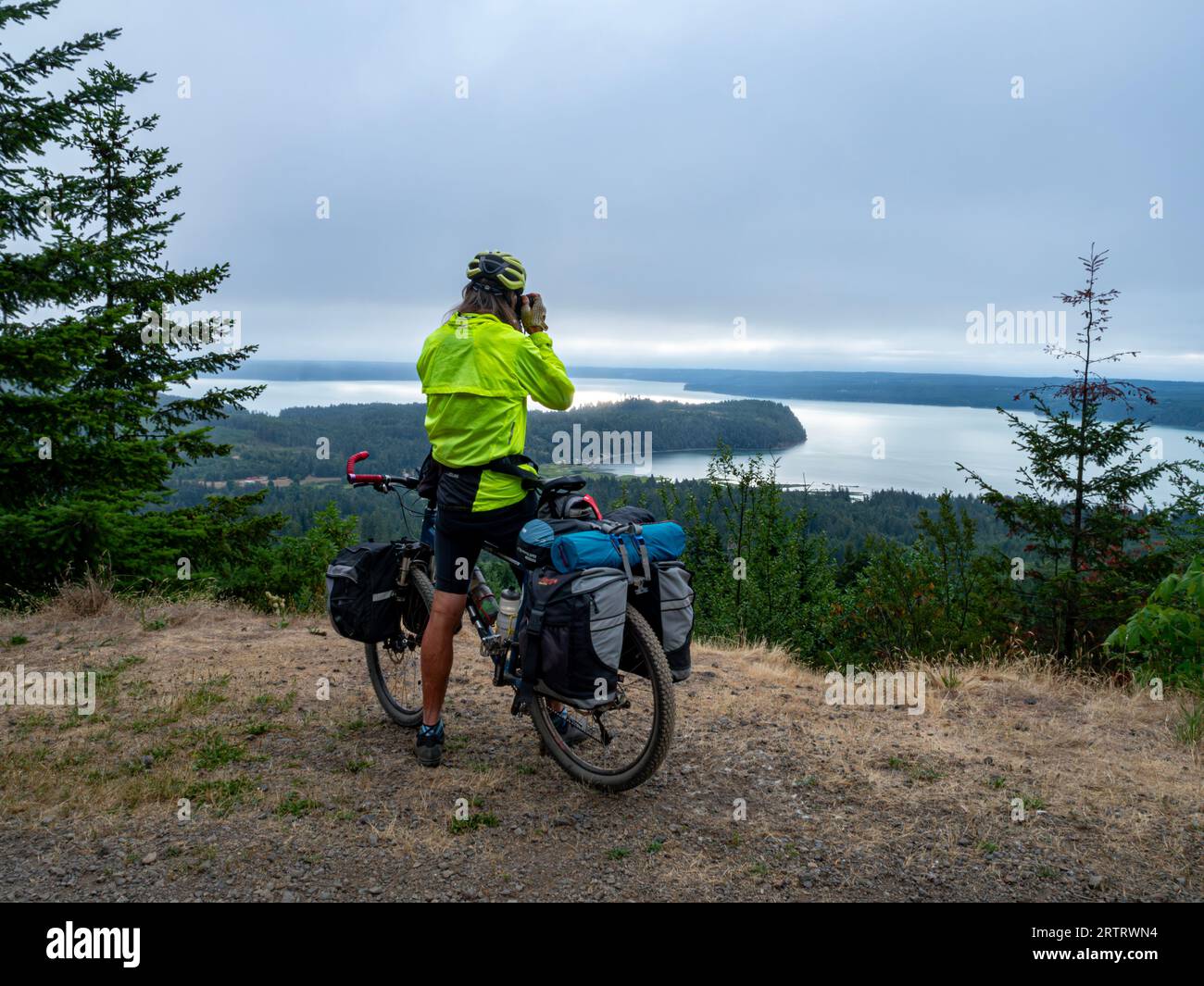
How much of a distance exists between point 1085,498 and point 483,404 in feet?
49.6

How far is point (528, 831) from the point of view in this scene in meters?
3.32

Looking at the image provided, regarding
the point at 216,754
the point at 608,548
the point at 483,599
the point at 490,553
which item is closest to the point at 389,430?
the point at 216,754

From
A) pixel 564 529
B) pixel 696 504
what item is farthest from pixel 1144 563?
pixel 564 529

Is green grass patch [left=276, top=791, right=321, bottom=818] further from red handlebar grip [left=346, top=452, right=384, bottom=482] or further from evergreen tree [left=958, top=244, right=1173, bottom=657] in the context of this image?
evergreen tree [left=958, top=244, right=1173, bottom=657]

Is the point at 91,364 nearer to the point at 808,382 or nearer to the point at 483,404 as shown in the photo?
the point at 483,404

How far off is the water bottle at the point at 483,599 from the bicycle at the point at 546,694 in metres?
0.01

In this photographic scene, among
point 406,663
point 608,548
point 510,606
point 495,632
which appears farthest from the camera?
point 406,663

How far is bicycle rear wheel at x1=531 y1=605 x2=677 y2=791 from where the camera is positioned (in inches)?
131

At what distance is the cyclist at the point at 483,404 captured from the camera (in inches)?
137

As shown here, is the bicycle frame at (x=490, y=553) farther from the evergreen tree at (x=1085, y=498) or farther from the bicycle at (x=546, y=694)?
the evergreen tree at (x=1085, y=498)

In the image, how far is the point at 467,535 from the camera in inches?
146

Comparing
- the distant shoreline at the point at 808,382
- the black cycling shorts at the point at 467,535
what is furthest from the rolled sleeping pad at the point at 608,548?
the distant shoreline at the point at 808,382

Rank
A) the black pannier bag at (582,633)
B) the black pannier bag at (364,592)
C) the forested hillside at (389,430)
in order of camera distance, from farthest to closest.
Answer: the forested hillside at (389,430) → the black pannier bag at (364,592) → the black pannier bag at (582,633)

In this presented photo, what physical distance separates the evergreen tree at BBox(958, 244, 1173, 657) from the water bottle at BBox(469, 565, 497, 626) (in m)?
13.2
